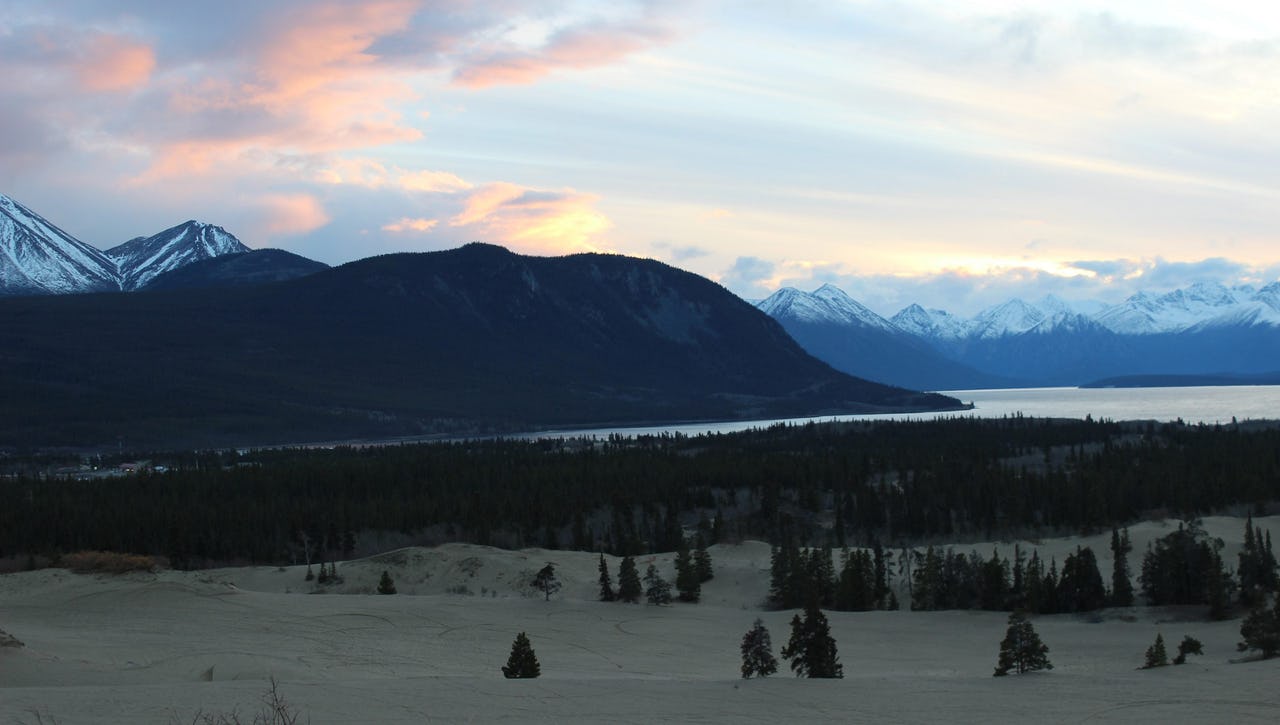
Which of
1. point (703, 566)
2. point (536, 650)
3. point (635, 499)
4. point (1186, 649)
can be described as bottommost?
point (536, 650)

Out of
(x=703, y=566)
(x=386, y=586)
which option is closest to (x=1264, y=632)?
(x=703, y=566)

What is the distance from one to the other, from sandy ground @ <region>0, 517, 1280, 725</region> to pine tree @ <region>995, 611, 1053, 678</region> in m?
0.98

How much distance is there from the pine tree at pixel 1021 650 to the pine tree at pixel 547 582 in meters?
31.2

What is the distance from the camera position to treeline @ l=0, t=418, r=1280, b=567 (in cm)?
9900

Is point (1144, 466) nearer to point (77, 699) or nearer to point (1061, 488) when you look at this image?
point (1061, 488)

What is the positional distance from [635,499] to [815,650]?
2845 inches

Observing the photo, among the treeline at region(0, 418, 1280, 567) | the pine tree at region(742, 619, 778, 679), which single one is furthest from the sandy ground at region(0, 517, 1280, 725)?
the treeline at region(0, 418, 1280, 567)

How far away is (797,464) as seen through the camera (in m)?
135

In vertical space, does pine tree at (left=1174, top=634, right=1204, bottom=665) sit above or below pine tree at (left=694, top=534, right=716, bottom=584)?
below

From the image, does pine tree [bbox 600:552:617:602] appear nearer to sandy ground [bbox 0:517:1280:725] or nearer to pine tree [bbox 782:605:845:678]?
sandy ground [bbox 0:517:1280:725]

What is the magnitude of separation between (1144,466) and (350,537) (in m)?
79.8

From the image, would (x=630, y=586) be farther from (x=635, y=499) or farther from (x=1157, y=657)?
(x=635, y=499)

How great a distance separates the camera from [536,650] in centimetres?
5428

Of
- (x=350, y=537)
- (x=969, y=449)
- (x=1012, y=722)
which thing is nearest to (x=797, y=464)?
(x=969, y=449)
